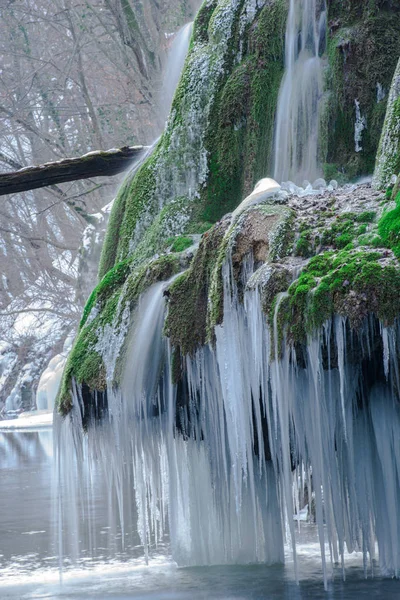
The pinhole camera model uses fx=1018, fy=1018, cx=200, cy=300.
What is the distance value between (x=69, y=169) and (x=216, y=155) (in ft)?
5.13

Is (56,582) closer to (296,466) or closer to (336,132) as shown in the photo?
(296,466)

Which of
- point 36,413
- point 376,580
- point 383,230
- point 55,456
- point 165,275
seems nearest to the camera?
point 383,230

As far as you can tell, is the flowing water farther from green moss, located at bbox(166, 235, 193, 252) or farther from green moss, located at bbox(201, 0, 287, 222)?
green moss, located at bbox(166, 235, 193, 252)

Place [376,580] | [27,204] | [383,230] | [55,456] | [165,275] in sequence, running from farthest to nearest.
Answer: [27,204] → [55,456] → [165,275] → [376,580] → [383,230]

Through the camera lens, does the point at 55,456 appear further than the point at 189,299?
Yes

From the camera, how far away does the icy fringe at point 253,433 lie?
608 centimetres

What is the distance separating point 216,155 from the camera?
30.1 ft

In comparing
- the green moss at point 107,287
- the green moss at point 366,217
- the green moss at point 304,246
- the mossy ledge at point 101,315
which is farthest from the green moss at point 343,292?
the green moss at point 107,287

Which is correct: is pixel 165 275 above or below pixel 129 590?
above

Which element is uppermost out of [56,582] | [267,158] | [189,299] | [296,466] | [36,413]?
[267,158]

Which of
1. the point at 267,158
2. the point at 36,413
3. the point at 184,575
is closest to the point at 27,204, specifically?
the point at 36,413

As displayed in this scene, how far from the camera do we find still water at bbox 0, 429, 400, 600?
6641 mm

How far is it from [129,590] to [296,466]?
1.50 metres

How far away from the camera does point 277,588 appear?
6758 millimetres
